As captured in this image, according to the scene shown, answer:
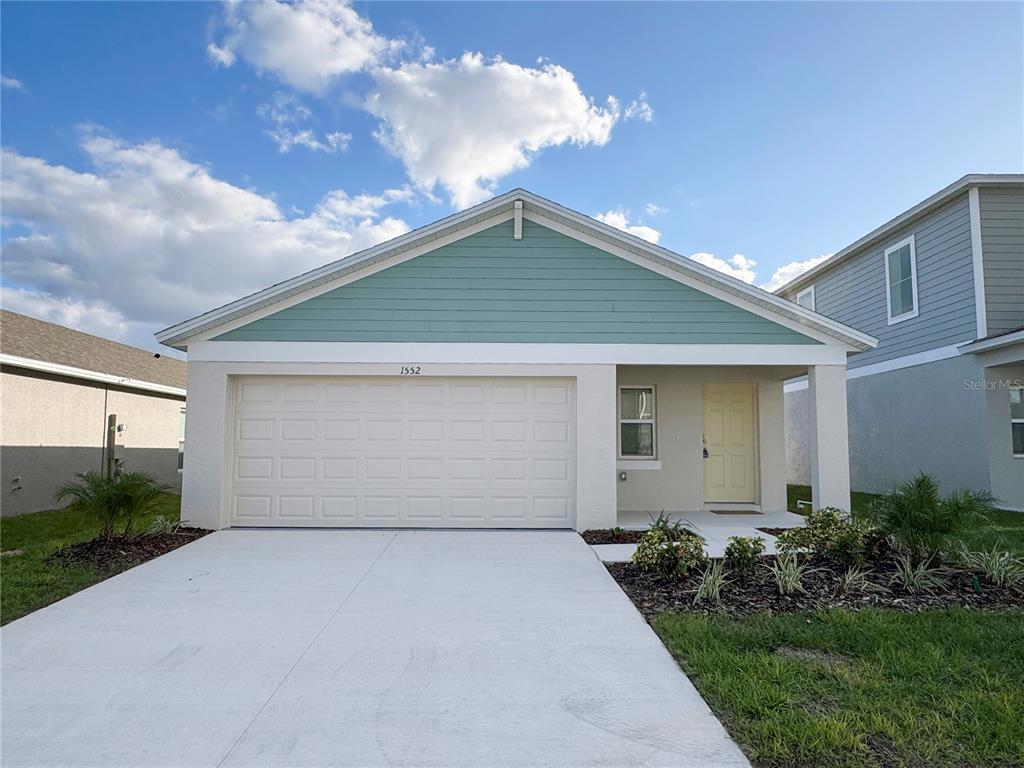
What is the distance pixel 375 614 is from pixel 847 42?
11877 mm

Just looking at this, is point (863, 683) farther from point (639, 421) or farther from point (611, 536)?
point (639, 421)

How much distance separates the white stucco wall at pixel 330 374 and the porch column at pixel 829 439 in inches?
128

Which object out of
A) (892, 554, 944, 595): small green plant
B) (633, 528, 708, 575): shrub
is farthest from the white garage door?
(892, 554, 944, 595): small green plant

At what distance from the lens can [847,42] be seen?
10.5 metres

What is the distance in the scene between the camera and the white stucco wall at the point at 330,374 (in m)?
9.05

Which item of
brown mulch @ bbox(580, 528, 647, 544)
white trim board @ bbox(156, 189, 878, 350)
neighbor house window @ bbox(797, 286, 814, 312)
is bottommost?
brown mulch @ bbox(580, 528, 647, 544)

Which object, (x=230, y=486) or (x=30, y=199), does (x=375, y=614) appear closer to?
(x=230, y=486)

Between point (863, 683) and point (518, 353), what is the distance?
21.2ft

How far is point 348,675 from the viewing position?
12.9ft

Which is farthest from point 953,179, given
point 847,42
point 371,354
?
point 371,354

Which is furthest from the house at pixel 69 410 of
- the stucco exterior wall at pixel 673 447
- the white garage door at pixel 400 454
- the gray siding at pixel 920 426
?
the gray siding at pixel 920 426

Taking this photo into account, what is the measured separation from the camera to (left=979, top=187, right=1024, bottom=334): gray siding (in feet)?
38.5

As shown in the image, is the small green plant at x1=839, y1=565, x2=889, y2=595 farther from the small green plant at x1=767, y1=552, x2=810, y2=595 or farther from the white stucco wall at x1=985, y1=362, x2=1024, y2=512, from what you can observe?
the white stucco wall at x1=985, y1=362, x2=1024, y2=512

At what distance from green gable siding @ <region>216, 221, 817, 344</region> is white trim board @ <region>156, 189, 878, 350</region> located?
6.0 inches
